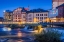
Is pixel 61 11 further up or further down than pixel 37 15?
further up

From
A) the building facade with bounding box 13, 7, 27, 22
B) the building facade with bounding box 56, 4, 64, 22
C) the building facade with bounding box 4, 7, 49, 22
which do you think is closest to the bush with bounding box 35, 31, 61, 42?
the building facade with bounding box 56, 4, 64, 22

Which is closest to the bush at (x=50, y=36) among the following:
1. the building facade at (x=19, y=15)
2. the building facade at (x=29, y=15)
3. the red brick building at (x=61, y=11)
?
the red brick building at (x=61, y=11)

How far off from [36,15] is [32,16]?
64.5 inches

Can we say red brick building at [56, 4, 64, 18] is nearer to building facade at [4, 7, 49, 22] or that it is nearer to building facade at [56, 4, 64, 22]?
building facade at [56, 4, 64, 22]

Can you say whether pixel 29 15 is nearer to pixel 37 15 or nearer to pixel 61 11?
pixel 37 15

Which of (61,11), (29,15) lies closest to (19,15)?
(29,15)

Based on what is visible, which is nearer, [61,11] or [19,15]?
[61,11]

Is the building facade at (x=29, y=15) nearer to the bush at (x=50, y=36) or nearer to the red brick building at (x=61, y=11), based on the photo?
the red brick building at (x=61, y=11)

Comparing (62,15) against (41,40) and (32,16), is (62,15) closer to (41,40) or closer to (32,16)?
(32,16)

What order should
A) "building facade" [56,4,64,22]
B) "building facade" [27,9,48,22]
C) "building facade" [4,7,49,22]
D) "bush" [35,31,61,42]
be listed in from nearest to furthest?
"bush" [35,31,61,42] < "building facade" [56,4,64,22] < "building facade" [27,9,48,22] < "building facade" [4,7,49,22]

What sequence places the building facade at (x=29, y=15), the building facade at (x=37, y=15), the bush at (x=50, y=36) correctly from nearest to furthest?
the bush at (x=50, y=36)
the building facade at (x=37, y=15)
the building facade at (x=29, y=15)

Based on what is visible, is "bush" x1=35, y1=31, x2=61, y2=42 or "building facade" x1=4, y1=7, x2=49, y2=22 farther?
"building facade" x1=4, y1=7, x2=49, y2=22

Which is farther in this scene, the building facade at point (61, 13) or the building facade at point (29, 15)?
the building facade at point (29, 15)

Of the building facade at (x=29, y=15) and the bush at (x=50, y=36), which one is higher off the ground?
the building facade at (x=29, y=15)
